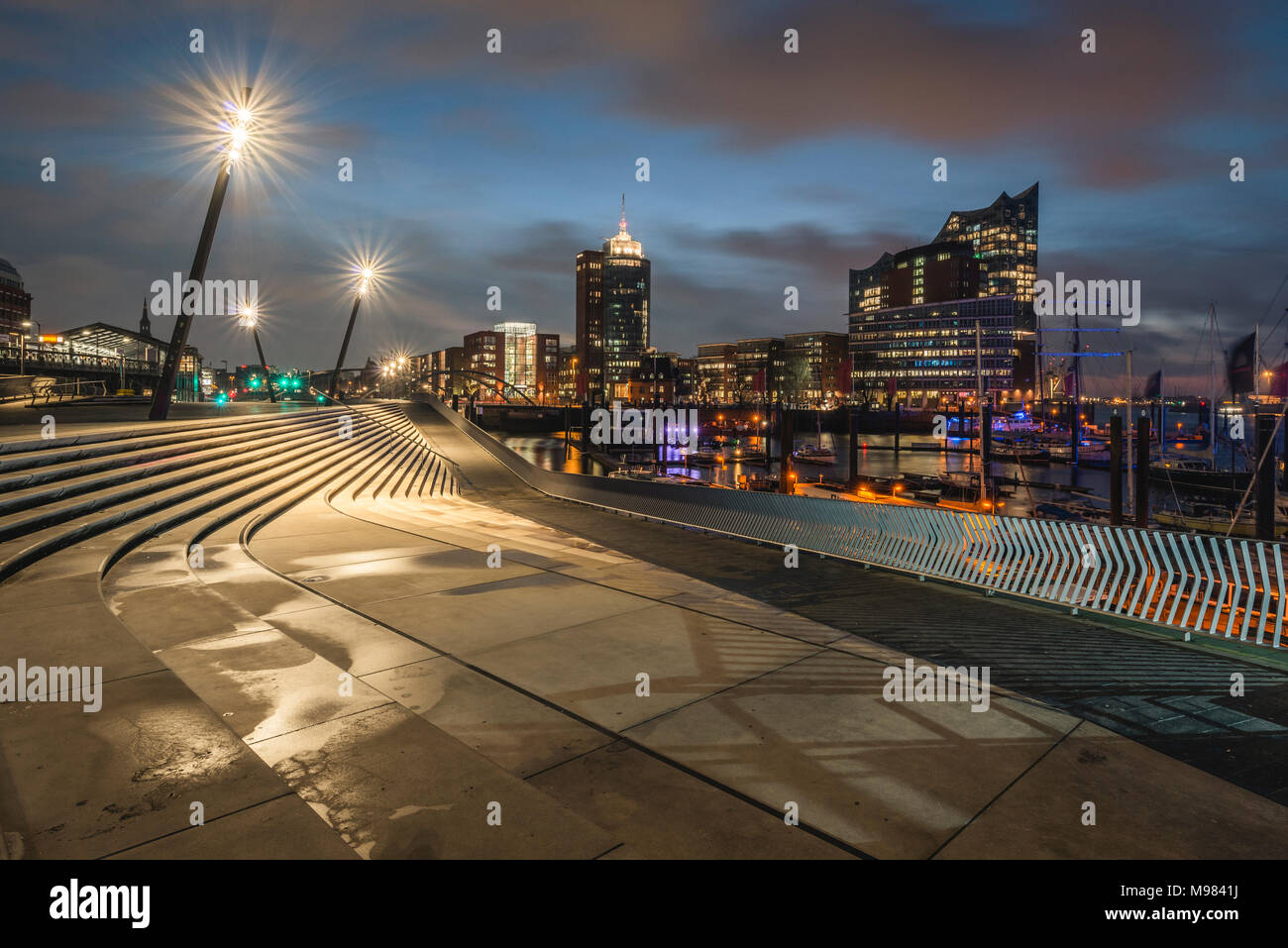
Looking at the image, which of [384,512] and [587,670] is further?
[384,512]

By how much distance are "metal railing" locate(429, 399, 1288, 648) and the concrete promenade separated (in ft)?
1.89

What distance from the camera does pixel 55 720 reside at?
452 centimetres

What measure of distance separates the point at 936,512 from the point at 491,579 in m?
8.08

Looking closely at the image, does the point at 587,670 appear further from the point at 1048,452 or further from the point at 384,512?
the point at 1048,452

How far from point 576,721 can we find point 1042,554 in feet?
27.9

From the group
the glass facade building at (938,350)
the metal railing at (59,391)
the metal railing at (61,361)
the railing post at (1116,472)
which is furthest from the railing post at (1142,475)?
the glass facade building at (938,350)

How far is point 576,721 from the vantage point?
548 centimetres

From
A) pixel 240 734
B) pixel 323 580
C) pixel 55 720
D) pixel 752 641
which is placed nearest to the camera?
pixel 55 720

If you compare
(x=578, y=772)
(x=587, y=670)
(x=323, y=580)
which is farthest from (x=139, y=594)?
(x=578, y=772)

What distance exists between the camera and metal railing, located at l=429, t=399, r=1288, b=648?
8.41 metres

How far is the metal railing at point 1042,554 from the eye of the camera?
8406 millimetres

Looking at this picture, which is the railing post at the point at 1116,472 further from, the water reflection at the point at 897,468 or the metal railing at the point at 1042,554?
the metal railing at the point at 1042,554

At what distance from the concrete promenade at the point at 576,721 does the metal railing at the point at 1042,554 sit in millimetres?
577

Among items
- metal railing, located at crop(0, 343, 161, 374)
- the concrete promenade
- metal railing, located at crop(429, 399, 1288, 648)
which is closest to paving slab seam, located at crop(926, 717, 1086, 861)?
the concrete promenade
